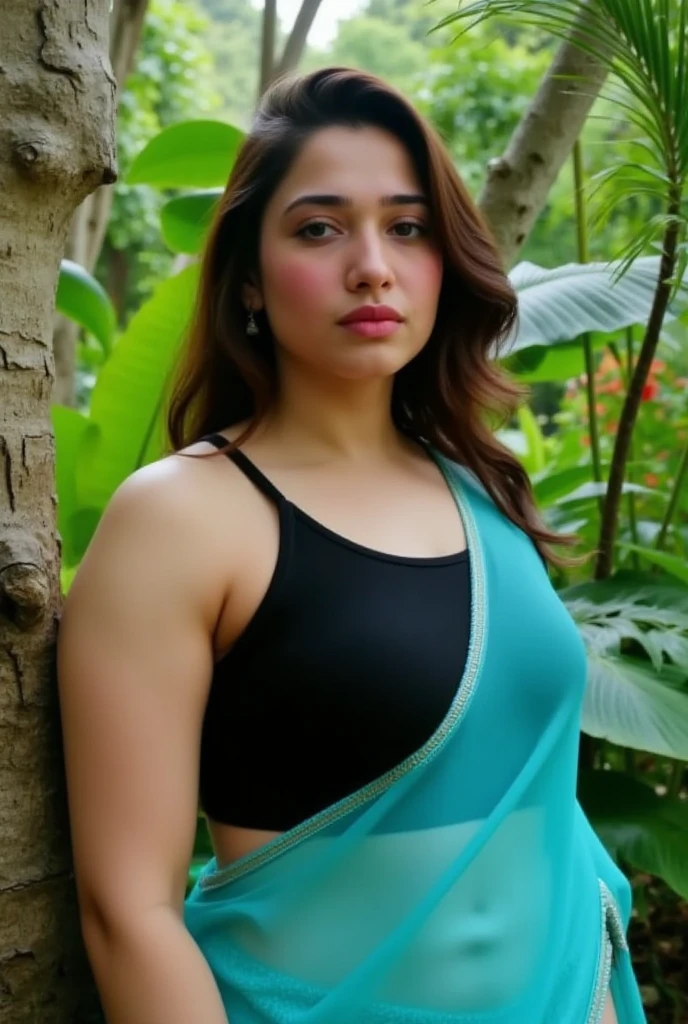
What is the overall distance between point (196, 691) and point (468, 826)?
0.26 metres

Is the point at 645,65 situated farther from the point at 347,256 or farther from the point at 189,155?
the point at 189,155

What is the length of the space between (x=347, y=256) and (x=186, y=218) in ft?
3.12

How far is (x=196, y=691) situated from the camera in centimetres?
86

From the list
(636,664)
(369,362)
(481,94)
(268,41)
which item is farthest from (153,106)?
(369,362)

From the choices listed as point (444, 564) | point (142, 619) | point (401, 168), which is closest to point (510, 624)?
point (444, 564)

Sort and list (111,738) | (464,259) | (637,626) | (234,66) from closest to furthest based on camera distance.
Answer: (111,738)
(464,259)
(637,626)
(234,66)

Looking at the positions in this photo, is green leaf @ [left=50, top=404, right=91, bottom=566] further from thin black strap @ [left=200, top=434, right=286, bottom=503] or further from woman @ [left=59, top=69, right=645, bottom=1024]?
thin black strap @ [left=200, top=434, right=286, bottom=503]

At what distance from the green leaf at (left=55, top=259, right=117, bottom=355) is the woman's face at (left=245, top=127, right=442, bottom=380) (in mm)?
850

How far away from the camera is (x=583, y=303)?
5.49 feet

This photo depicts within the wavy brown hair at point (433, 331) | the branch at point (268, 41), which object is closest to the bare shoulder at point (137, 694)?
the wavy brown hair at point (433, 331)

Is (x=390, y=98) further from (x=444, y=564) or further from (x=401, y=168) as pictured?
(x=444, y=564)

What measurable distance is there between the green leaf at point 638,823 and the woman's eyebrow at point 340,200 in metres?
0.91

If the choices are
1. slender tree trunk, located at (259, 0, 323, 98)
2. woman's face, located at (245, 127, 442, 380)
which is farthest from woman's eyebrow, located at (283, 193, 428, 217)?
slender tree trunk, located at (259, 0, 323, 98)

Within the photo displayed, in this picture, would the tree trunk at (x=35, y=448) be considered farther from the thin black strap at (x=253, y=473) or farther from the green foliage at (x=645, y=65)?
the green foliage at (x=645, y=65)
